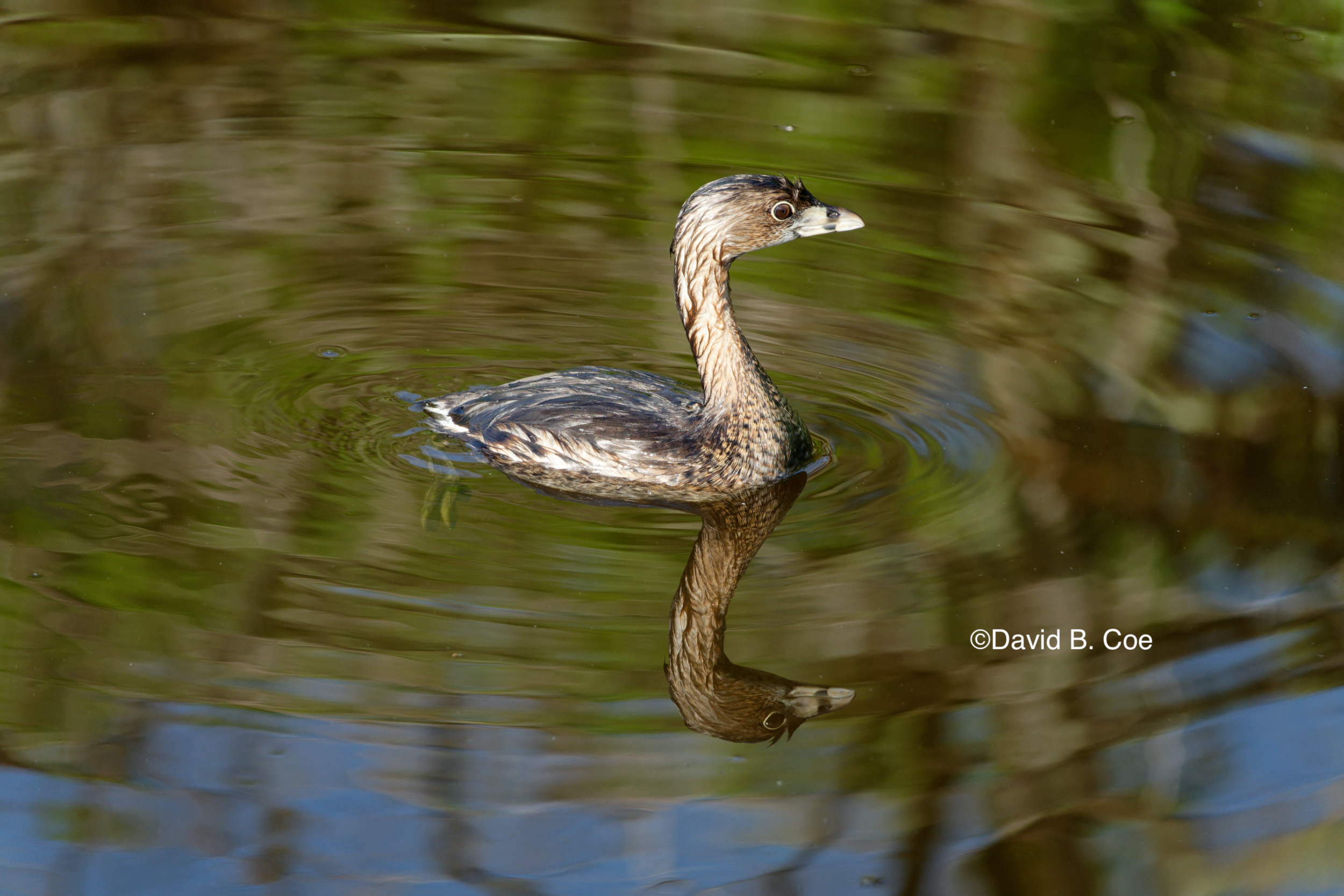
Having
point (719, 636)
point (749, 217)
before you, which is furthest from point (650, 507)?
point (749, 217)

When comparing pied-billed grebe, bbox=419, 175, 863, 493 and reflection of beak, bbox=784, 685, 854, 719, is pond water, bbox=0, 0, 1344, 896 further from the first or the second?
pied-billed grebe, bbox=419, 175, 863, 493

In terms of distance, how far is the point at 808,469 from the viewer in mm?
6211

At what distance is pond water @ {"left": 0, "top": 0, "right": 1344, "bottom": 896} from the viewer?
13.5 ft

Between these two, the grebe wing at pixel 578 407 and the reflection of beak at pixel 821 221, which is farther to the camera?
the reflection of beak at pixel 821 221

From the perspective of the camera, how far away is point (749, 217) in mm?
6188

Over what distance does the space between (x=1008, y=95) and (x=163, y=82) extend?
542cm

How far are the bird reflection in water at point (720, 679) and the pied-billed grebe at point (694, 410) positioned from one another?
571 millimetres

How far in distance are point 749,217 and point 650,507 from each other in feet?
4.15

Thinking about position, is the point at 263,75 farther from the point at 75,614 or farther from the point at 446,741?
the point at 446,741

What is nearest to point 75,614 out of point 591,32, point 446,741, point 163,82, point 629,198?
point 446,741

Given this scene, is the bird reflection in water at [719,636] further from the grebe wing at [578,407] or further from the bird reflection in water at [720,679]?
the grebe wing at [578,407]

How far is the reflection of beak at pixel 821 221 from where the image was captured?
20.6 ft

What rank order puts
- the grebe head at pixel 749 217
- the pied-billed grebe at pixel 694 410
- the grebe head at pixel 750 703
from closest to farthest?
the grebe head at pixel 750 703
the pied-billed grebe at pixel 694 410
the grebe head at pixel 749 217

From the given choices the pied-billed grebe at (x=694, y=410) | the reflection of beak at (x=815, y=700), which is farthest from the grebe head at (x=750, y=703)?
the pied-billed grebe at (x=694, y=410)
